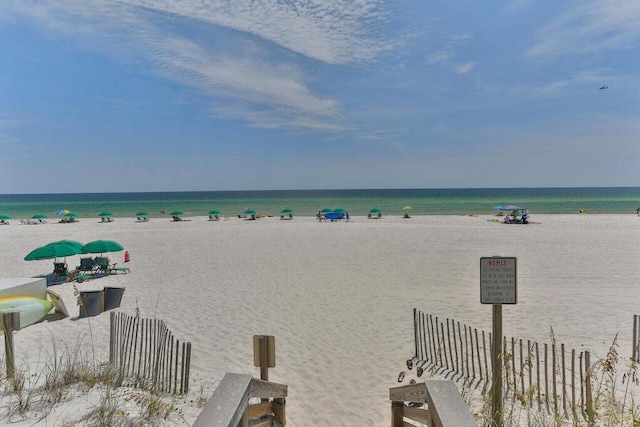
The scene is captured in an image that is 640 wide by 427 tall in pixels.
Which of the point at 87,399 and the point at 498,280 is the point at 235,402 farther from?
the point at 87,399

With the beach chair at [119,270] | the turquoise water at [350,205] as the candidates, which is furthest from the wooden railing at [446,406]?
the turquoise water at [350,205]

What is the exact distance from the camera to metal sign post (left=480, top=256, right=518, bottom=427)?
4.29 metres

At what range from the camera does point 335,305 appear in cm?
1099

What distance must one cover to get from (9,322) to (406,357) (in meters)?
6.67

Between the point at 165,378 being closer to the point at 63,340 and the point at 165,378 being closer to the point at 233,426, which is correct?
the point at 63,340

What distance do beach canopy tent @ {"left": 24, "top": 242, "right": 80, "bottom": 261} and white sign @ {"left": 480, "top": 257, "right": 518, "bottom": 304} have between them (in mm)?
14366

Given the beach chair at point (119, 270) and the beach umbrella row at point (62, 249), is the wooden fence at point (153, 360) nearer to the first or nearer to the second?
the beach umbrella row at point (62, 249)

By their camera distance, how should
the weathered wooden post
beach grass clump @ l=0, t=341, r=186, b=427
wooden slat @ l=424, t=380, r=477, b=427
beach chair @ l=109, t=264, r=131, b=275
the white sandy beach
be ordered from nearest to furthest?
wooden slat @ l=424, t=380, r=477, b=427, beach grass clump @ l=0, t=341, r=186, b=427, the weathered wooden post, the white sandy beach, beach chair @ l=109, t=264, r=131, b=275

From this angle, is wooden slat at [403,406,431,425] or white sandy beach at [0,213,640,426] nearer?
wooden slat at [403,406,431,425]

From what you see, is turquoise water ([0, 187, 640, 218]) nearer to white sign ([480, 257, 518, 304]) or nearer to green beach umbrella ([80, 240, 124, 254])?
green beach umbrella ([80, 240, 124, 254])

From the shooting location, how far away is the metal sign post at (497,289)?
14.1ft

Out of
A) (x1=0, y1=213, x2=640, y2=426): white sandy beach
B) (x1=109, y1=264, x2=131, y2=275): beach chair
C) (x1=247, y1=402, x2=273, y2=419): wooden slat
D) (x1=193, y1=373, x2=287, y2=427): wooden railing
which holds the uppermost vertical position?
(x1=193, y1=373, x2=287, y2=427): wooden railing

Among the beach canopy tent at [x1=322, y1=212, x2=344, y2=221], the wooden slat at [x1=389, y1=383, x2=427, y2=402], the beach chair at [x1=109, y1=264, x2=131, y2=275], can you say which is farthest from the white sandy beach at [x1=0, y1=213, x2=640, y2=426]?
the beach canopy tent at [x1=322, y1=212, x2=344, y2=221]

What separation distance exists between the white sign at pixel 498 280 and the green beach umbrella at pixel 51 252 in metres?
14.5
